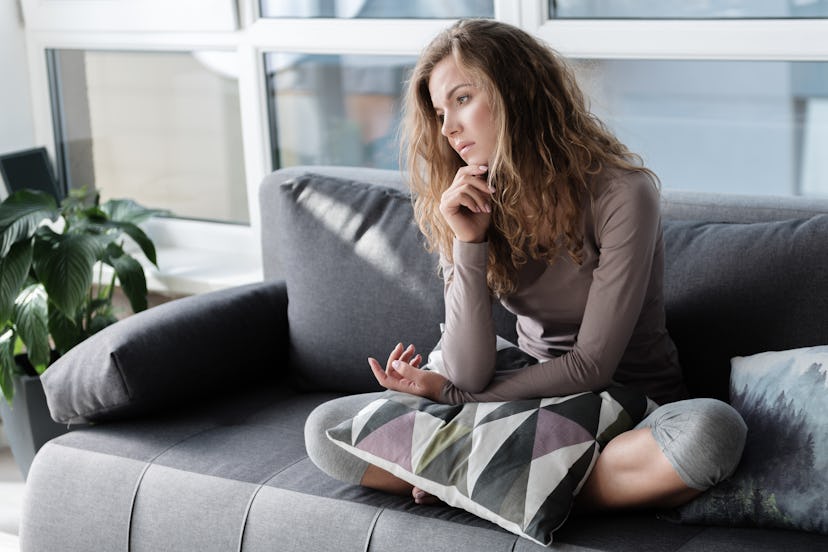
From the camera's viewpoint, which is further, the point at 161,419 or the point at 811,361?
the point at 161,419

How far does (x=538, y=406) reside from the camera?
5.85ft

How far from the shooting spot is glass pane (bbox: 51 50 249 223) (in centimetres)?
328

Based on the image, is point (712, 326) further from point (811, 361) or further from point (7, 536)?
point (7, 536)

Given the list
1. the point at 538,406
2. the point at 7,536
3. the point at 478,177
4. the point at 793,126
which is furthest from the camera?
the point at 7,536

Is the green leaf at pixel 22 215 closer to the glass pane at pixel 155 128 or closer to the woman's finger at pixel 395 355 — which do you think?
the glass pane at pixel 155 128

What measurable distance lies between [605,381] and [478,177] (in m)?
0.41

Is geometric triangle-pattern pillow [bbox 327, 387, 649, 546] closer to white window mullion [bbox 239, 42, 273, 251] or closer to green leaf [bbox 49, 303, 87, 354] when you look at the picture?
green leaf [bbox 49, 303, 87, 354]

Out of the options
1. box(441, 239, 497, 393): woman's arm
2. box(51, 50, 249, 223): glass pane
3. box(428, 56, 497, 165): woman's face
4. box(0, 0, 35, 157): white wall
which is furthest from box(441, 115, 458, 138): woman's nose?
box(0, 0, 35, 157): white wall

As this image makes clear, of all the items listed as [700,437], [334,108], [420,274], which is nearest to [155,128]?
[334,108]

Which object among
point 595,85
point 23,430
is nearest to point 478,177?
point 595,85

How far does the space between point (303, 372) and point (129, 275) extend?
65 centimetres

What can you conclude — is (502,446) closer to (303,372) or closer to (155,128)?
(303,372)

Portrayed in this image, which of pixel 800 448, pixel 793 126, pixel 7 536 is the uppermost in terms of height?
pixel 793 126

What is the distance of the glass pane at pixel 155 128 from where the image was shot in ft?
10.8
